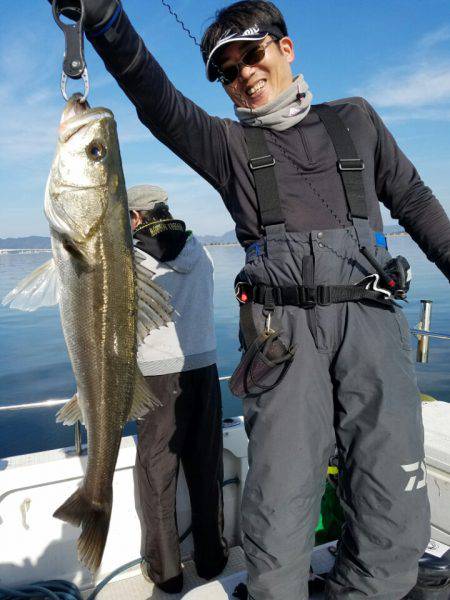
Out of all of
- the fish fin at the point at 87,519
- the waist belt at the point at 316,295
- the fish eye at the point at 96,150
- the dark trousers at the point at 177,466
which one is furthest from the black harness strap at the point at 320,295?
the dark trousers at the point at 177,466

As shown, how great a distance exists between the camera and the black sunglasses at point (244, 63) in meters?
2.41

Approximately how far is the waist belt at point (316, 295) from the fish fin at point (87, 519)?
4.19 ft

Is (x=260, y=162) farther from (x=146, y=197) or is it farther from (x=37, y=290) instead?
(x=146, y=197)

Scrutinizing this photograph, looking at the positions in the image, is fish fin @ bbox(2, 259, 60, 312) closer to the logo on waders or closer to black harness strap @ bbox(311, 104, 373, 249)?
black harness strap @ bbox(311, 104, 373, 249)

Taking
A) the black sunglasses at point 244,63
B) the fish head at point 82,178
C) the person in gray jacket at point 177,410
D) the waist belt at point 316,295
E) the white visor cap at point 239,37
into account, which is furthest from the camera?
the person in gray jacket at point 177,410

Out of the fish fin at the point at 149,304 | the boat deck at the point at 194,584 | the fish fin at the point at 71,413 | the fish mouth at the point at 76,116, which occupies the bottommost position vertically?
the boat deck at the point at 194,584

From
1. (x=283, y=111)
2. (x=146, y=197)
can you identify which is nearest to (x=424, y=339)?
(x=146, y=197)

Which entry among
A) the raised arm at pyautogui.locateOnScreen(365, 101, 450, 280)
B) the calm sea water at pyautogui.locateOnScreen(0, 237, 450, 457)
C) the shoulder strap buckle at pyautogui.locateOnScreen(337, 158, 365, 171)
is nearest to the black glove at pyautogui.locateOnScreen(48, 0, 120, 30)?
the shoulder strap buckle at pyautogui.locateOnScreen(337, 158, 365, 171)

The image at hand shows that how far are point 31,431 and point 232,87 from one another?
9.55 meters

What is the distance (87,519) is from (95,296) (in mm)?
1058

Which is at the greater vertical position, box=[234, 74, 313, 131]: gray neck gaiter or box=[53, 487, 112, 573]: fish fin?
box=[234, 74, 313, 131]: gray neck gaiter

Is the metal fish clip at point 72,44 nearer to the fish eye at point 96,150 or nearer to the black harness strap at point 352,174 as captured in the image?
the fish eye at point 96,150

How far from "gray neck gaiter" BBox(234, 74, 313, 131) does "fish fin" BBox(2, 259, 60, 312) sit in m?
1.26

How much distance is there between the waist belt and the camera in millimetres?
2197
